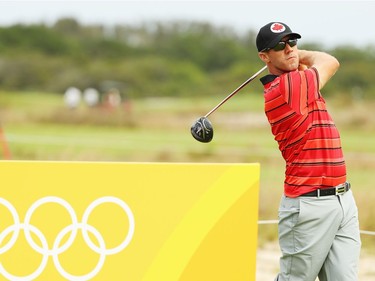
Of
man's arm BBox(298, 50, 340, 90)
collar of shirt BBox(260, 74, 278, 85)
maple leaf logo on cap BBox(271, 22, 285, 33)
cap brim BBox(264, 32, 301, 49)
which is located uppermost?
maple leaf logo on cap BBox(271, 22, 285, 33)

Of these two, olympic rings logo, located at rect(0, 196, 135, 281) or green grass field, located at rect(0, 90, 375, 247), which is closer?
olympic rings logo, located at rect(0, 196, 135, 281)

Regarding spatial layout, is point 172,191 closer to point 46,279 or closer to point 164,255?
point 164,255

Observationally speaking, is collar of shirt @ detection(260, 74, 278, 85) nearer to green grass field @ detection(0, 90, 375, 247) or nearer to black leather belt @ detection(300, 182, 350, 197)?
black leather belt @ detection(300, 182, 350, 197)

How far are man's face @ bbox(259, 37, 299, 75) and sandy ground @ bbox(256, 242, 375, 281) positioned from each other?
111 inches

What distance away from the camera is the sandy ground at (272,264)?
22.2 ft

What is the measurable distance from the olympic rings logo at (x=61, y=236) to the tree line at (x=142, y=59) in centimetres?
5618

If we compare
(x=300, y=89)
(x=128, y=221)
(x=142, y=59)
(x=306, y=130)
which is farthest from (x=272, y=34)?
(x=142, y=59)

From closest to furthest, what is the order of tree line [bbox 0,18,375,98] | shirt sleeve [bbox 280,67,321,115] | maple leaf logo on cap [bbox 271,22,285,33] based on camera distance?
shirt sleeve [bbox 280,67,321,115] < maple leaf logo on cap [bbox 271,22,285,33] < tree line [bbox 0,18,375,98]

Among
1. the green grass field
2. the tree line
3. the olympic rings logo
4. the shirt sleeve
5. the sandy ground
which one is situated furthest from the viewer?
the tree line

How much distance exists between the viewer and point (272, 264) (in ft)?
23.6

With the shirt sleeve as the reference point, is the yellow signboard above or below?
below

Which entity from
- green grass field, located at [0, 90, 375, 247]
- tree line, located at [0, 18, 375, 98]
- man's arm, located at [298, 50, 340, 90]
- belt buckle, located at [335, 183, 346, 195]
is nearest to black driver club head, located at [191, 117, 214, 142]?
man's arm, located at [298, 50, 340, 90]

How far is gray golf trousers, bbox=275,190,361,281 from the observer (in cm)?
421

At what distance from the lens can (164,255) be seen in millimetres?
4344
